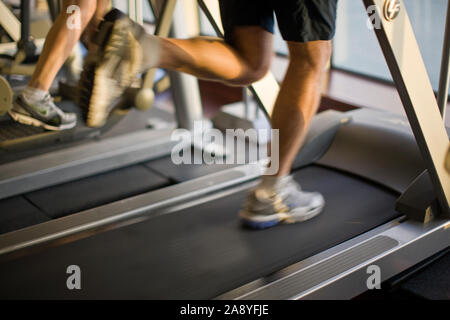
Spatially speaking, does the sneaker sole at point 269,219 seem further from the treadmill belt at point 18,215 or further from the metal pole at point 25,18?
the metal pole at point 25,18

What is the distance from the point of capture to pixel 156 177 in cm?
233

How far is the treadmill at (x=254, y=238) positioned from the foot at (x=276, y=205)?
3cm

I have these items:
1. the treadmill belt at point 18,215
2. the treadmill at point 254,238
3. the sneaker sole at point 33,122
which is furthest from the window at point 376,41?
the treadmill belt at point 18,215

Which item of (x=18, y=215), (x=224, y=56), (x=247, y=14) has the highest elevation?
(x=247, y=14)

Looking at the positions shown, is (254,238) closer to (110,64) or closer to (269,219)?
(269,219)

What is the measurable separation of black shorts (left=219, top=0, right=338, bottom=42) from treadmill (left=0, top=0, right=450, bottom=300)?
Answer: 137mm

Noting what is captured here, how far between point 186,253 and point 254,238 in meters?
0.22

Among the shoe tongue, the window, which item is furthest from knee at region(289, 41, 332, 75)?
the window

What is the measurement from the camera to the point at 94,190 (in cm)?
221

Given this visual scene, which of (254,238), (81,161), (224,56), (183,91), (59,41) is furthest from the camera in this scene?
(183,91)

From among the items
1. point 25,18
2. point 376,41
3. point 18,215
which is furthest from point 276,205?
point 376,41
